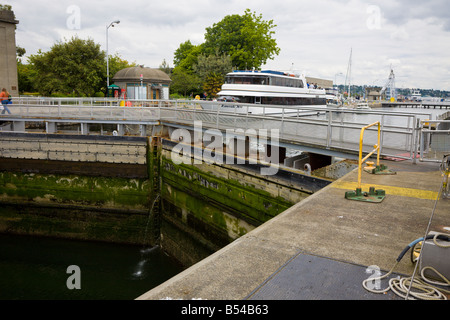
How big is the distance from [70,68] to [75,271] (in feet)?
106

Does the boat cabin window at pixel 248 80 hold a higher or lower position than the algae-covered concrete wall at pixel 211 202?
higher

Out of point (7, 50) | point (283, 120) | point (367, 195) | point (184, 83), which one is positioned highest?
point (7, 50)

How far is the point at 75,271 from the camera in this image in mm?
14164

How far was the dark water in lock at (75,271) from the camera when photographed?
41.9 feet

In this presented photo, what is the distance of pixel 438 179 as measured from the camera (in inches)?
312

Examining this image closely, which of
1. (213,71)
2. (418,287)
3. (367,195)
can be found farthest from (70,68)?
(418,287)

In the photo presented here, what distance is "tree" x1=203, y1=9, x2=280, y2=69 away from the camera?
5422 cm

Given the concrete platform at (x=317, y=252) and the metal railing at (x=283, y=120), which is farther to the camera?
the metal railing at (x=283, y=120)

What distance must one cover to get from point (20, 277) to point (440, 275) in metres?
14.2

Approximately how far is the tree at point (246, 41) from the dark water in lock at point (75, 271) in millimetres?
42487

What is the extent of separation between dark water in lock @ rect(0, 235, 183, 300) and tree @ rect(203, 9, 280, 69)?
42.5m

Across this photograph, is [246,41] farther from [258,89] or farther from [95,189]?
[95,189]

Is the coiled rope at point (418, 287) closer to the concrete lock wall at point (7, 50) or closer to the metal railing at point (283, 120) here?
the metal railing at point (283, 120)

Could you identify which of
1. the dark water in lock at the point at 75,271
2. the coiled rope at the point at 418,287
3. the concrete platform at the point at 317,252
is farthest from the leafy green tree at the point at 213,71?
the coiled rope at the point at 418,287
